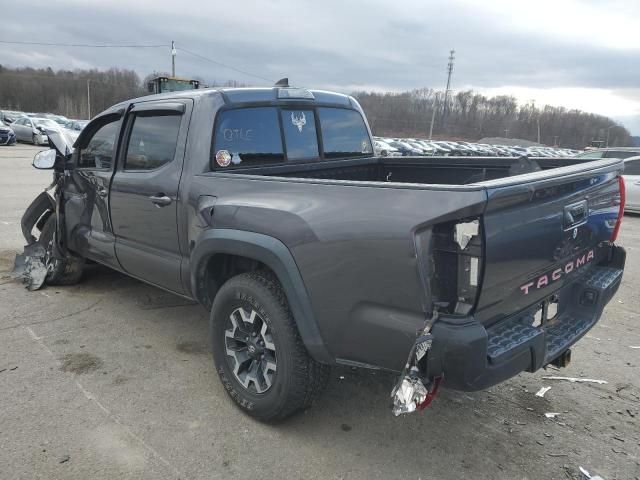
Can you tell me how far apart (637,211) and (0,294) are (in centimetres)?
1326

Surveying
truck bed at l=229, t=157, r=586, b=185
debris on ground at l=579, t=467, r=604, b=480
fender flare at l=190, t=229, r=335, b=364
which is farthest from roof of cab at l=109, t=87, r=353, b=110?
debris on ground at l=579, t=467, r=604, b=480

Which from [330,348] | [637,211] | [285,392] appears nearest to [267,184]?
[330,348]

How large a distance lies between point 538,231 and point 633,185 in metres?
12.0

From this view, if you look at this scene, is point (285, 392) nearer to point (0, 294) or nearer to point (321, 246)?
point (321, 246)

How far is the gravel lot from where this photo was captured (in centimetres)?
265

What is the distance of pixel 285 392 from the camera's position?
2750 mm

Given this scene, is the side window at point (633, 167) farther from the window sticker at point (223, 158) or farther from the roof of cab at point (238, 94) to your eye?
the window sticker at point (223, 158)

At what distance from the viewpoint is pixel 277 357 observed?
9.00 feet

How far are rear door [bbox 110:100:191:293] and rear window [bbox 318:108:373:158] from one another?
121cm

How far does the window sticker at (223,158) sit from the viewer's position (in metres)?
3.37

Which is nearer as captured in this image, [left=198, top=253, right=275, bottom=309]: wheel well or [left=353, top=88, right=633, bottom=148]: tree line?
[left=198, top=253, right=275, bottom=309]: wheel well

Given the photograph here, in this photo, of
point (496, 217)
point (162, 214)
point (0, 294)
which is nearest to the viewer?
point (496, 217)

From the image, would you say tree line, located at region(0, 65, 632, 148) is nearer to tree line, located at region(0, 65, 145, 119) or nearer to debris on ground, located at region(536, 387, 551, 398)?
tree line, located at region(0, 65, 145, 119)

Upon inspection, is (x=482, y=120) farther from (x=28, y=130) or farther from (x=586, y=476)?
(x=586, y=476)
